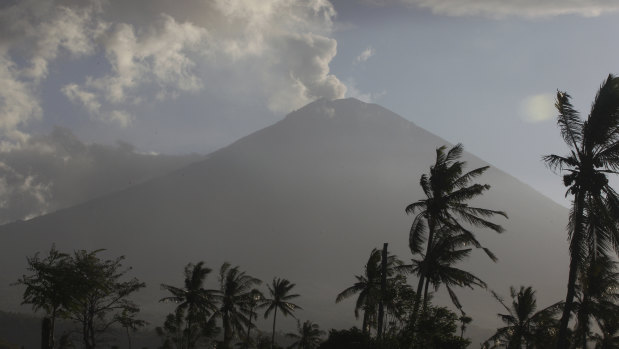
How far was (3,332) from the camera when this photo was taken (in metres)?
124

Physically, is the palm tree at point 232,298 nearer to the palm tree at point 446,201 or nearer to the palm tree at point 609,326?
the palm tree at point 446,201

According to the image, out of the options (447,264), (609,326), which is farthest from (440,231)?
(609,326)

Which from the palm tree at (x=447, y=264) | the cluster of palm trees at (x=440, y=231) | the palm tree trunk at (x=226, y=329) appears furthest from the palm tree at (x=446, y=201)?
the palm tree trunk at (x=226, y=329)

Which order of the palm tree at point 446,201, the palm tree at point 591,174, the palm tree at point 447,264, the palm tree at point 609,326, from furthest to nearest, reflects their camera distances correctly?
the palm tree at point 609,326, the palm tree at point 447,264, the palm tree at point 446,201, the palm tree at point 591,174

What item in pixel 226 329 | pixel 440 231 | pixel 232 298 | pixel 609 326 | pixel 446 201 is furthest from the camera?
pixel 232 298

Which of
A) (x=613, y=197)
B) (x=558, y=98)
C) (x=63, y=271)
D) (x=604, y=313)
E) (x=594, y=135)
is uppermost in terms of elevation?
(x=558, y=98)

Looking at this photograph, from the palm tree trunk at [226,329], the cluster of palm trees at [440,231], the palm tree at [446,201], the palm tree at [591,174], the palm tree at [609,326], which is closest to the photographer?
the palm tree at [591,174]

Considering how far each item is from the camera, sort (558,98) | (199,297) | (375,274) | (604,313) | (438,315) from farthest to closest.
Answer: (199,297)
(375,274)
(604,313)
(438,315)
(558,98)

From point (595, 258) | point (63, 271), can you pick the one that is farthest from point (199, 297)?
point (595, 258)

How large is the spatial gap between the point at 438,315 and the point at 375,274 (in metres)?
12.2

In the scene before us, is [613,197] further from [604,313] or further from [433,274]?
[604,313]

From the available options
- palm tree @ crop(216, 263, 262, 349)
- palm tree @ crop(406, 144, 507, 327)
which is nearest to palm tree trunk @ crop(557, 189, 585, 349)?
palm tree @ crop(406, 144, 507, 327)

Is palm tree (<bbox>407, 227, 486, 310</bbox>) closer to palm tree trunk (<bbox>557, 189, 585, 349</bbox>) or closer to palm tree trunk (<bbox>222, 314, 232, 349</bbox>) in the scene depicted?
palm tree trunk (<bbox>557, 189, 585, 349</bbox>)

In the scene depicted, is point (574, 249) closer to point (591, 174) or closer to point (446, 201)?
point (591, 174)
